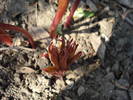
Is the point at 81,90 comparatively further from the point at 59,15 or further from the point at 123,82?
the point at 59,15


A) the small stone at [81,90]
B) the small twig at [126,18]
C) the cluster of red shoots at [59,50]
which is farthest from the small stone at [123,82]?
the small twig at [126,18]

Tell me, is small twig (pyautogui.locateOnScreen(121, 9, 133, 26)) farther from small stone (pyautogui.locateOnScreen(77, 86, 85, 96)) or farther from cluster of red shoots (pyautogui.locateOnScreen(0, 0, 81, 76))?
small stone (pyautogui.locateOnScreen(77, 86, 85, 96))

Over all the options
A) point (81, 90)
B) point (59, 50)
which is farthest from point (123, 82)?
point (59, 50)

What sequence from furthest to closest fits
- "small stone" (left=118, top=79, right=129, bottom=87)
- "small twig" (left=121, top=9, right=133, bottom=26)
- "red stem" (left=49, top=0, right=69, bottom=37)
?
1. "small twig" (left=121, top=9, right=133, bottom=26)
2. "small stone" (left=118, top=79, right=129, bottom=87)
3. "red stem" (left=49, top=0, right=69, bottom=37)

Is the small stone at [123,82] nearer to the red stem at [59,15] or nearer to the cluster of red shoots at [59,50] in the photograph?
the cluster of red shoots at [59,50]

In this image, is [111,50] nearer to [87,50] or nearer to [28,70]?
[87,50]

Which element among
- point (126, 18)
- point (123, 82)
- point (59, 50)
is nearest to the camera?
point (59, 50)

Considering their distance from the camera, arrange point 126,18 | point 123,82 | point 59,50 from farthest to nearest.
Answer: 1. point 126,18
2. point 123,82
3. point 59,50

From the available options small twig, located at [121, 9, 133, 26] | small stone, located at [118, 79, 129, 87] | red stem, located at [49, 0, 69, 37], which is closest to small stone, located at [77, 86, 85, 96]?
small stone, located at [118, 79, 129, 87]

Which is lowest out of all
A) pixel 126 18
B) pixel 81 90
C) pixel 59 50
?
pixel 81 90

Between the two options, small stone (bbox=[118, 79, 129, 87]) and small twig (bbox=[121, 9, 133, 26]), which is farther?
small twig (bbox=[121, 9, 133, 26])

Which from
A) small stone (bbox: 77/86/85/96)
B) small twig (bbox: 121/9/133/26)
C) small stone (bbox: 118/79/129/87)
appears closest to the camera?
small stone (bbox: 77/86/85/96)

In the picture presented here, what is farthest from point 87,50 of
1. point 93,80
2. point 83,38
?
point 93,80
